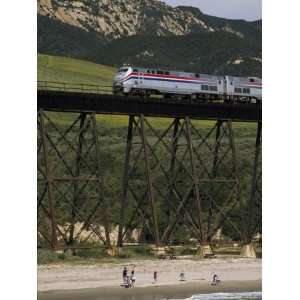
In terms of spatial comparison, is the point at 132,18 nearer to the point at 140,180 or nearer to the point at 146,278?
the point at 140,180

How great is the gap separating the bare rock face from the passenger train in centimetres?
10371

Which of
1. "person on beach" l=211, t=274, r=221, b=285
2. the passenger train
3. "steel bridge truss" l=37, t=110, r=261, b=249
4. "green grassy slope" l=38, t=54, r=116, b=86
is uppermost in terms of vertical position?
"green grassy slope" l=38, t=54, r=116, b=86

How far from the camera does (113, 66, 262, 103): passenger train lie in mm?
34562

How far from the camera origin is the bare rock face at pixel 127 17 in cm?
14388

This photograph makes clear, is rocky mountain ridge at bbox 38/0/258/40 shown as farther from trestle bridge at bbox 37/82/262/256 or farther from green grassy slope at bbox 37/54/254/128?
trestle bridge at bbox 37/82/262/256

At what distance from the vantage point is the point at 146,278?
25.3 meters

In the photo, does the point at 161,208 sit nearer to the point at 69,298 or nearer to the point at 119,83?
the point at 119,83

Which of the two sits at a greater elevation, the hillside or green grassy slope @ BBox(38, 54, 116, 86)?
the hillside

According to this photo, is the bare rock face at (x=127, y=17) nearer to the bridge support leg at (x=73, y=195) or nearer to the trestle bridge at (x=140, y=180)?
the trestle bridge at (x=140, y=180)

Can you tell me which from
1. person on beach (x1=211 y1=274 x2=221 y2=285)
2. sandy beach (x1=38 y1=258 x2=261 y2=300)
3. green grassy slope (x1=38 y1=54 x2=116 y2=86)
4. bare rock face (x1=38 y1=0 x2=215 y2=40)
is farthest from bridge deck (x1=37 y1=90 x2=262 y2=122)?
bare rock face (x1=38 y1=0 x2=215 y2=40)
